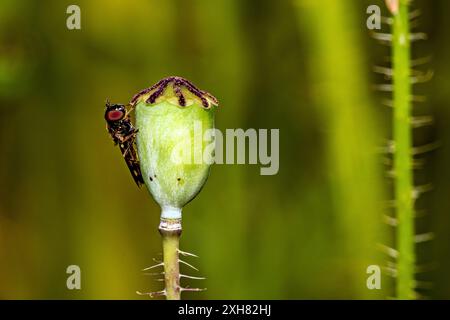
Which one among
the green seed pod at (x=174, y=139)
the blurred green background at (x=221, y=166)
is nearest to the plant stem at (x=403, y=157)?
the green seed pod at (x=174, y=139)

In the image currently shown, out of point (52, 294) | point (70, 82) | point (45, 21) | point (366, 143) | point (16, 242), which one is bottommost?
point (52, 294)

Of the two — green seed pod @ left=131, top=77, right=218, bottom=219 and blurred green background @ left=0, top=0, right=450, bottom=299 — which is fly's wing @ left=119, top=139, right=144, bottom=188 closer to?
green seed pod @ left=131, top=77, right=218, bottom=219

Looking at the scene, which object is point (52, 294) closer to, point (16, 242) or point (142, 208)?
point (16, 242)

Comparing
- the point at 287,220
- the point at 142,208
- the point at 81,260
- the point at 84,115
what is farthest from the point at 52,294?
the point at 287,220

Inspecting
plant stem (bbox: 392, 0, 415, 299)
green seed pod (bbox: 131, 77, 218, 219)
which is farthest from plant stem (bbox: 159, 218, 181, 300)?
plant stem (bbox: 392, 0, 415, 299)

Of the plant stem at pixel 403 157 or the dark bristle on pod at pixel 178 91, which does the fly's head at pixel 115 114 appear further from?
the plant stem at pixel 403 157

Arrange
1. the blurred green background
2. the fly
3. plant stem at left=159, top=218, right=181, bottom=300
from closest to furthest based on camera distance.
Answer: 1. plant stem at left=159, top=218, right=181, bottom=300
2. the fly
3. the blurred green background

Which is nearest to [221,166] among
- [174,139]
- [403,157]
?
[403,157]
